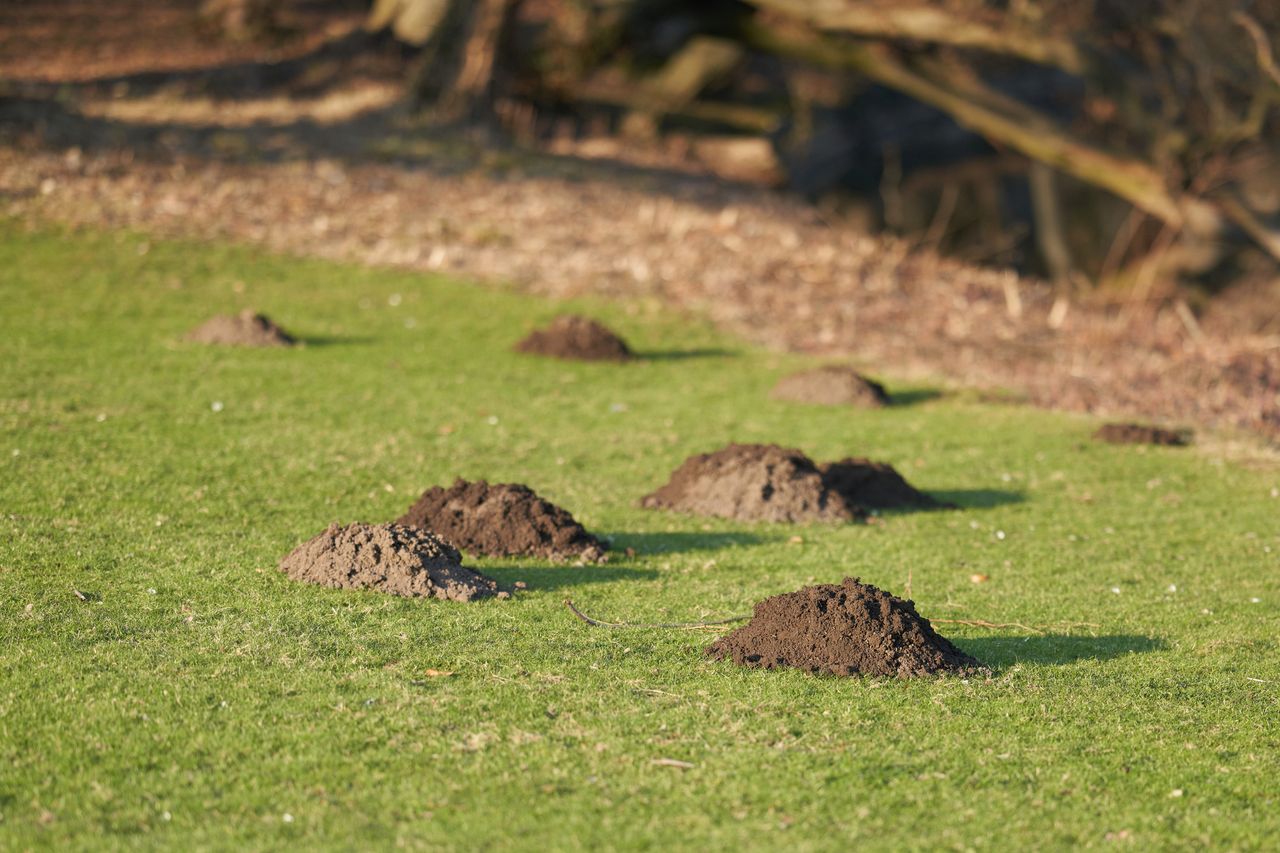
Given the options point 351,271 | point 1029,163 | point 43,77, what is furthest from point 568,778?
point 1029,163

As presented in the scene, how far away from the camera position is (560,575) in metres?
7.41

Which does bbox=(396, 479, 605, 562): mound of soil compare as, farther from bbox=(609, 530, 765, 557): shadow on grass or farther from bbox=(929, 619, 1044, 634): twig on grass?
bbox=(929, 619, 1044, 634): twig on grass

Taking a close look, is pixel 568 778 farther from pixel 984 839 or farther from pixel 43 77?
pixel 43 77

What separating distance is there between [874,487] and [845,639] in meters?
3.28

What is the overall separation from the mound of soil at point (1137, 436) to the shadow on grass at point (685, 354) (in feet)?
13.0

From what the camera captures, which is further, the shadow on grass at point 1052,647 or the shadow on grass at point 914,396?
the shadow on grass at point 914,396

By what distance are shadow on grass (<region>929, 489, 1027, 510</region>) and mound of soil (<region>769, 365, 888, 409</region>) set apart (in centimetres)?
255

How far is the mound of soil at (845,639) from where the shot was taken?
6055mm

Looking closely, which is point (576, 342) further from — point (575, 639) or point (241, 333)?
point (575, 639)

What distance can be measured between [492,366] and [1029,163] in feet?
Answer: 66.7

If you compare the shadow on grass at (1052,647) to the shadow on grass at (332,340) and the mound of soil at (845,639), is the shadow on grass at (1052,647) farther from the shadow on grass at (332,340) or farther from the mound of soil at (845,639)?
the shadow on grass at (332,340)

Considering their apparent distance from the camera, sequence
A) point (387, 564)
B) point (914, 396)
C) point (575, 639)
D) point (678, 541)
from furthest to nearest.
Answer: point (914, 396) → point (678, 541) → point (387, 564) → point (575, 639)

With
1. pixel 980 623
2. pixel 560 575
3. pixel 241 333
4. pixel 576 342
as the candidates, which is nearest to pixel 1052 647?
pixel 980 623

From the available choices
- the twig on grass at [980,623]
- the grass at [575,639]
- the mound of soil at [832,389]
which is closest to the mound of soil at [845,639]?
the grass at [575,639]
